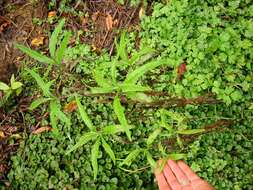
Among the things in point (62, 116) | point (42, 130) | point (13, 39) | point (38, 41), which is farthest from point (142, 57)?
point (13, 39)

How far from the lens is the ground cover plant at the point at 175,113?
3260 mm

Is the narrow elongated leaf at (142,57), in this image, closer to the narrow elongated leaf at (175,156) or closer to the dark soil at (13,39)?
the narrow elongated leaf at (175,156)

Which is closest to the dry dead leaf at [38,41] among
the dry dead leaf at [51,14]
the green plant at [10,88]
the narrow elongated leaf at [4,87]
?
the dry dead leaf at [51,14]

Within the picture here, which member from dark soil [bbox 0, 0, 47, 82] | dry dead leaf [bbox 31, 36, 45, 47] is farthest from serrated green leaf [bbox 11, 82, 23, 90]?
dry dead leaf [bbox 31, 36, 45, 47]

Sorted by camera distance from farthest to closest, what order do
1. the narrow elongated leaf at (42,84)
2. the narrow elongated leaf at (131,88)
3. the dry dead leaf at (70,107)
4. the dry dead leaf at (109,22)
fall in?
the dry dead leaf at (109,22) < the dry dead leaf at (70,107) < the narrow elongated leaf at (42,84) < the narrow elongated leaf at (131,88)

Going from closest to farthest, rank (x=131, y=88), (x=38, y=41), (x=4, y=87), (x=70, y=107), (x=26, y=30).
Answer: (x=131, y=88), (x=70, y=107), (x=4, y=87), (x=38, y=41), (x=26, y=30)

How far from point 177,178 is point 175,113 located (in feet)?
1.88

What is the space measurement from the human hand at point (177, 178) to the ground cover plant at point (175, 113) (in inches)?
5.5

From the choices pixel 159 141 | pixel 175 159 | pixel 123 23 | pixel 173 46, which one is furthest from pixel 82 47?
pixel 175 159

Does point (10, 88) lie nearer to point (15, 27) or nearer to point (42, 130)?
point (42, 130)

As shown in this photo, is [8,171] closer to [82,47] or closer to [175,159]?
[82,47]

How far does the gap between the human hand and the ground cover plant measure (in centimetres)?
14

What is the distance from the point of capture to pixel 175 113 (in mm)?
3227

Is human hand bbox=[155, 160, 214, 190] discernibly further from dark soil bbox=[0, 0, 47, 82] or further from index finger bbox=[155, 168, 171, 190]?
dark soil bbox=[0, 0, 47, 82]
